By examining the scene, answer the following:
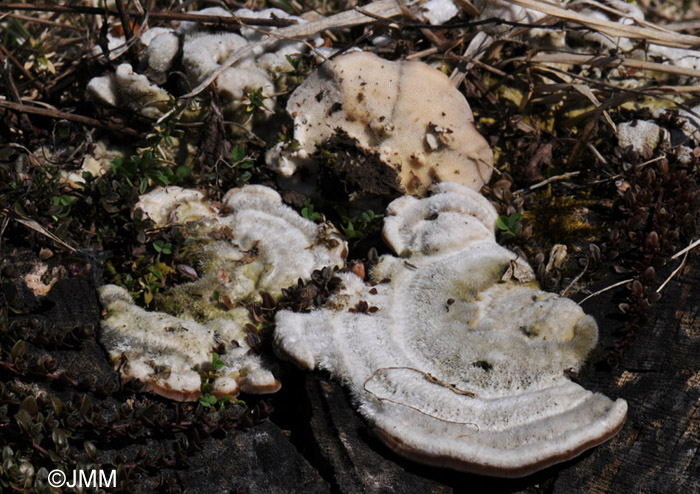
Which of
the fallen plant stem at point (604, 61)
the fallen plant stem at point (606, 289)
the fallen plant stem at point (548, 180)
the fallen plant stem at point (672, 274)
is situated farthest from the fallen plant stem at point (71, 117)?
the fallen plant stem at point (672, 274)

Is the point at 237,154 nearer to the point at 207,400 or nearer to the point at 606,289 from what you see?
the point at 207,400

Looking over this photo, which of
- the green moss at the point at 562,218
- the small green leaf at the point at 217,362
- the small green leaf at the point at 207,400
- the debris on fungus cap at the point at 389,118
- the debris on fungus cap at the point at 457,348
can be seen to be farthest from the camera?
the debris on fungus cap at the point at 389,118

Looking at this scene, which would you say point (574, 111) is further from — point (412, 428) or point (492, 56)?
point (412, 428)

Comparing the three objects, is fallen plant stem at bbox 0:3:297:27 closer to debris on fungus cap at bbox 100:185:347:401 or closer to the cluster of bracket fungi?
the cluster of bracket fungi

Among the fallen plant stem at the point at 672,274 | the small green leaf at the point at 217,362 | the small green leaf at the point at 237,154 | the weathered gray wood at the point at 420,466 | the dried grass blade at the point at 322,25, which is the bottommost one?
the weathered gray wood at the point at 420,466

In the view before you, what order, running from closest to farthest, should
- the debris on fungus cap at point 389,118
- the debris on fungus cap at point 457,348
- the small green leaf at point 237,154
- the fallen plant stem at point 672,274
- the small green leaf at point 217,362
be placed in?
the debris on fungus cap at point 457,348 → the small green leaf at point 217,362 → the fallen plant stem at point 672,274 → the debris on fungus cap at point 389,118 → the small green leaf at point 237,154

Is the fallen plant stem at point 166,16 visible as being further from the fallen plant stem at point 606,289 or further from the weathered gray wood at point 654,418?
the weathered gray wood at point 654,418

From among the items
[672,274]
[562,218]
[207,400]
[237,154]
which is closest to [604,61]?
[562,218]

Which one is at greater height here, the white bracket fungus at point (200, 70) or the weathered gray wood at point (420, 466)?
the white bracket fungus at point (200, 70)

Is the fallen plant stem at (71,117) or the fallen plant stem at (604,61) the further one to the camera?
the fallen plant stem at (604,61)

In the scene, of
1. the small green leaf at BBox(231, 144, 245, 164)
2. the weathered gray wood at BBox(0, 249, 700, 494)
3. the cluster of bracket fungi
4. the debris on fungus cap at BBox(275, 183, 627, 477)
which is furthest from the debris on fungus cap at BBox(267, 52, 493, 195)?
the weathered gray wood at BBox(0, 249, 700, 494)
